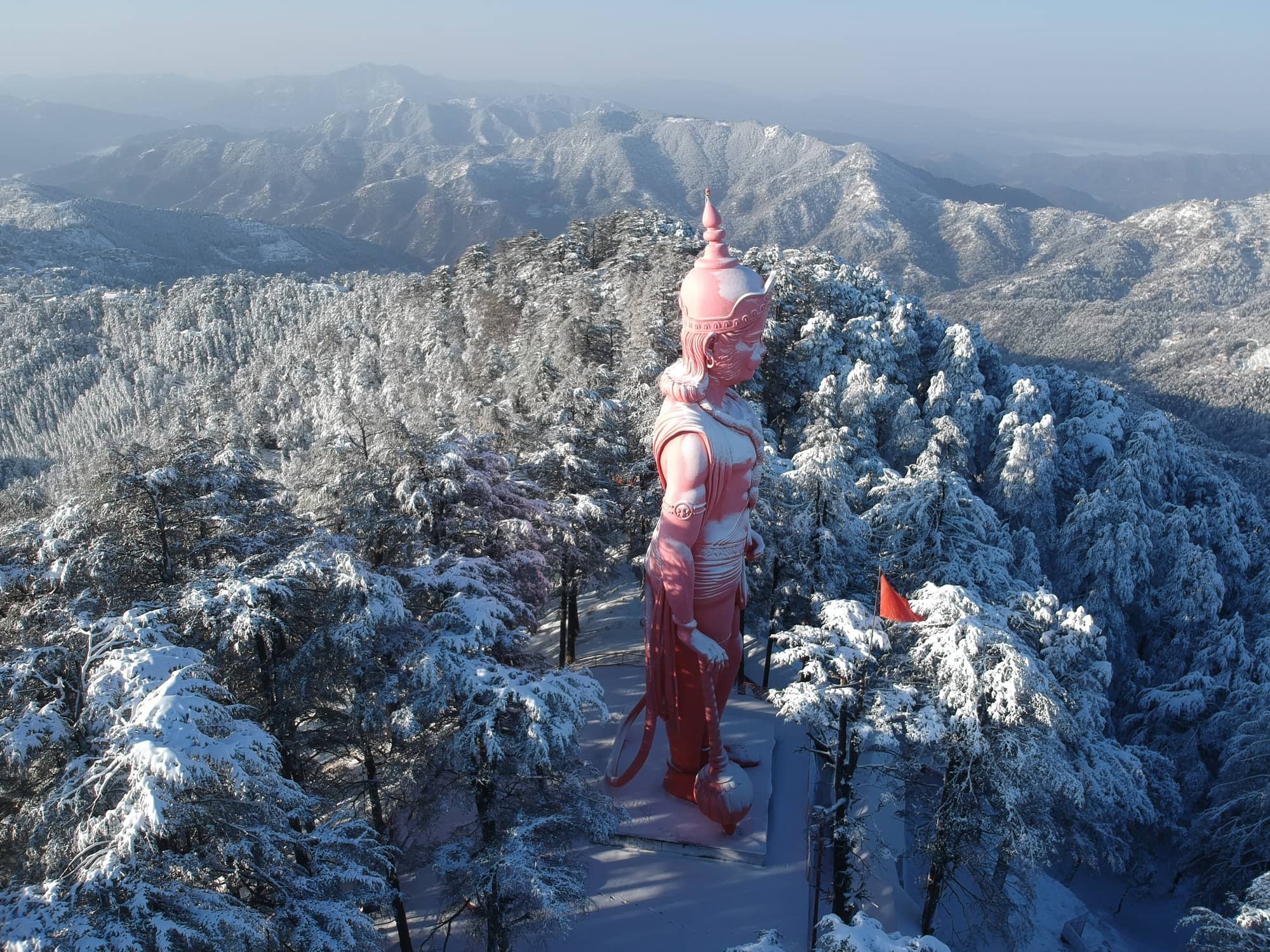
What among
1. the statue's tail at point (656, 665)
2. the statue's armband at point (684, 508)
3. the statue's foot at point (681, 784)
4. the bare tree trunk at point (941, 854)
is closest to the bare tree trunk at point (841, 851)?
the bare tree trunk at point (941, 854)

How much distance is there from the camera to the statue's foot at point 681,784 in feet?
44.4

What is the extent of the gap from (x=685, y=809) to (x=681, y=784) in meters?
0.42

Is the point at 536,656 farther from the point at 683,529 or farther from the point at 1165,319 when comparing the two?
the point at 1165,319

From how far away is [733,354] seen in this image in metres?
11.4

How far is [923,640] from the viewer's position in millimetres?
11820

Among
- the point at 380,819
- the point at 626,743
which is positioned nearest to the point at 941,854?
the point at 626,743

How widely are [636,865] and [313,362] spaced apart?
181ft

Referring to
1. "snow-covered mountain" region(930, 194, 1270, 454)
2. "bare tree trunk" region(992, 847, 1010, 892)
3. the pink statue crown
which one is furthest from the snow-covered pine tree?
"snow-covered mountain" region(930, 194, 1270, 454)

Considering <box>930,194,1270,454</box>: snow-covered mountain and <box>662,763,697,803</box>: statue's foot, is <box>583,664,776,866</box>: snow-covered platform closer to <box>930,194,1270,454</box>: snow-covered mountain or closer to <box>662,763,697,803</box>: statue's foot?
<box>662,763,697,803</box>: statue's foot

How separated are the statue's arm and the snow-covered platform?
322 cm

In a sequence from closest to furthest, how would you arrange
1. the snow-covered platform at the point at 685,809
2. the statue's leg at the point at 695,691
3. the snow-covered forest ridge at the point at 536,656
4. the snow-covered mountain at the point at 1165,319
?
the snow-covered forest ridge at the point at 536,656, the statue's leg at the point at 695,691, the snow-covered platform at the point at 685,809, the snow-covered mountain at the point at 1165,319

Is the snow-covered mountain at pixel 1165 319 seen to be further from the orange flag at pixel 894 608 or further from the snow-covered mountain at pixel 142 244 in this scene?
the snow-covered mountain at pixel 142 244

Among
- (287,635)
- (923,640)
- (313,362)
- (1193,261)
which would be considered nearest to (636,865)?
(923,640)

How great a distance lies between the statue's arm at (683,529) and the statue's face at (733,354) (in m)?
1.12
